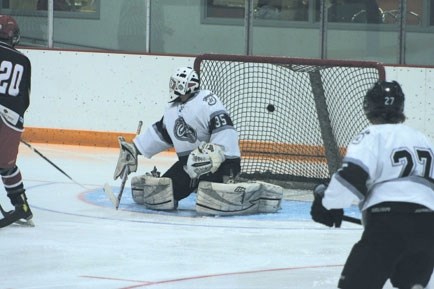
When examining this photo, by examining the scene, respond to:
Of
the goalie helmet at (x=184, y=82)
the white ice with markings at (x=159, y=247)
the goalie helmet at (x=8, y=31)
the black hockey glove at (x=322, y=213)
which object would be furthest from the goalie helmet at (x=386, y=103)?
the goalie helmet at (x=184, y=82)

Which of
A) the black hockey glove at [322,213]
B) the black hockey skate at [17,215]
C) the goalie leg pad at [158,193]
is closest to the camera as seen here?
the black hockey glove at [322,213]

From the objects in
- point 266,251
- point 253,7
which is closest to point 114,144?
point 253,7

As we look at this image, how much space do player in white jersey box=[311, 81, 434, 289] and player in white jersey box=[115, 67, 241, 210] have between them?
316cm

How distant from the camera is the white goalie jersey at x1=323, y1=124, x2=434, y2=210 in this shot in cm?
354

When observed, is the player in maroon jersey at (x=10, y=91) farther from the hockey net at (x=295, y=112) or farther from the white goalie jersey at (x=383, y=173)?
the white goalie jersey at (x=383, y=173)

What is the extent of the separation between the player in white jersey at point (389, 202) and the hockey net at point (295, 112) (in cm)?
400

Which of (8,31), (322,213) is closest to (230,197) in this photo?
(8,31)

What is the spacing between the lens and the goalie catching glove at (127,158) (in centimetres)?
711

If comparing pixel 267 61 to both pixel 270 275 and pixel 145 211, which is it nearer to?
pixel 145 211

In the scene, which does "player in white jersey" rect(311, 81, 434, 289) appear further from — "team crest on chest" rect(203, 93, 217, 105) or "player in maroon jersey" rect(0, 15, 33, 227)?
"team crest on chest" rect(203, 93, 217, 105)

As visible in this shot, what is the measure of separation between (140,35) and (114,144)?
3.30ft

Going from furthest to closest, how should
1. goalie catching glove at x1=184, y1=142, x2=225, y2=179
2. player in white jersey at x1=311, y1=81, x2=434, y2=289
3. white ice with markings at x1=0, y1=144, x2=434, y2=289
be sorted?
Result: goalie catching glove at x1=184, y1=142, x2=225, y2=179
white ice with markings at x1=0, y1=144, x2=434, y2=289
player in white jersey at x1=311, y1=81, x2=434, y2=289

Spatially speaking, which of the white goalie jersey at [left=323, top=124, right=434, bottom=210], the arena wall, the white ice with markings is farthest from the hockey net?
the white goalie jersey at [left=323, top=124, right=434, bottom=210]

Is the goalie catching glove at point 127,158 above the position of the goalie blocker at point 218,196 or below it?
above
